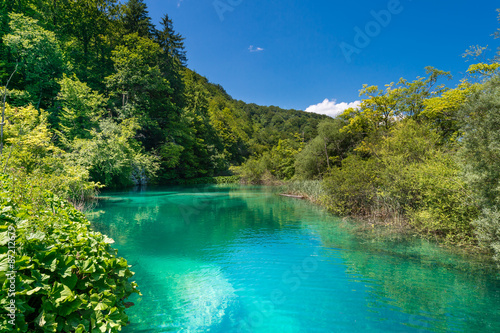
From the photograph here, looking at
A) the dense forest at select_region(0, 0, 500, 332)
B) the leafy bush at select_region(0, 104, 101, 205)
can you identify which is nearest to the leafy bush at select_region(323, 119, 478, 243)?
the dense forest at select_region(0, 0, 500, 332)

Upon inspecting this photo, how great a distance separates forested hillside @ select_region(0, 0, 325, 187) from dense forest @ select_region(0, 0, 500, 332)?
0.52 ft

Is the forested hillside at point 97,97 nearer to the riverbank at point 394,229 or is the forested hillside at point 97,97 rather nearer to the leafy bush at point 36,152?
the leafy bush at point 36,152

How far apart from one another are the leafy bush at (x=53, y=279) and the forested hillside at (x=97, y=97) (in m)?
6.67

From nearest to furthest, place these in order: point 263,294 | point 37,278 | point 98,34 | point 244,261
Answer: point 37,278, point 263,294, point 244,261, point 98,34

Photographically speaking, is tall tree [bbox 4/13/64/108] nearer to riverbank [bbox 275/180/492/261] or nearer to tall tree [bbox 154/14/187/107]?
tall tree [bbox 154/14/187/107]

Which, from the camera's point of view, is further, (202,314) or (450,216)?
(450,216)

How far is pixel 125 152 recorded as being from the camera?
71.5 feet

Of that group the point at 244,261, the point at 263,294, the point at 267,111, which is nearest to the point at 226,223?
the point at 244,261

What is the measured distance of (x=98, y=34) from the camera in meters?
32.7

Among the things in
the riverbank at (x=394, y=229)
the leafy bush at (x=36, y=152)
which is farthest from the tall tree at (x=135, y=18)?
the riverbank at (x=394, y=229)

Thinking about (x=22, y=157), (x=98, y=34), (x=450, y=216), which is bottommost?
(x=450, y=216)

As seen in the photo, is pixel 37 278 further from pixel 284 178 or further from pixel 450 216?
pixel 284 178

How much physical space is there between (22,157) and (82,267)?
10.4 m

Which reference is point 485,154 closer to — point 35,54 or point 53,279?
point 53,279
